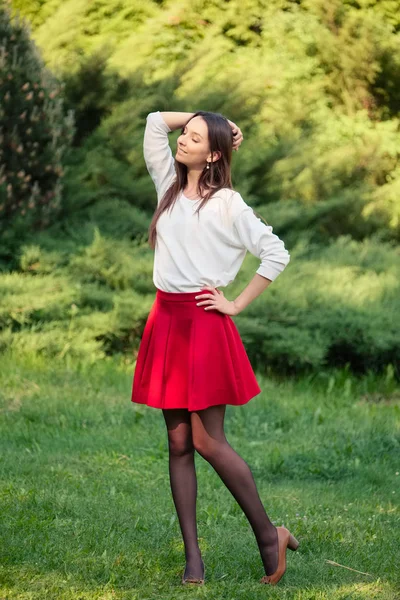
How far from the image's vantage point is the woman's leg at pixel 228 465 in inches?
116

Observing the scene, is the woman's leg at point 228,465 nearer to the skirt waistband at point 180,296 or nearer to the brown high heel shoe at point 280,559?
the brown high heel shoe at point 280,559

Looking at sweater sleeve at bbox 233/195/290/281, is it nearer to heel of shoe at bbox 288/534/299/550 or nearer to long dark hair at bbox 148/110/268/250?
long dark hair at bbox 148/110/268/250

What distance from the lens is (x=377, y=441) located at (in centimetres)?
532

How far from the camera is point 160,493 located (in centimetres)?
433

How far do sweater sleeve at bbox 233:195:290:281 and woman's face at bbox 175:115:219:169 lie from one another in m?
0.22

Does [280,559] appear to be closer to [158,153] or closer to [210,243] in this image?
[210,243]

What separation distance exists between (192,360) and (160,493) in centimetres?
159

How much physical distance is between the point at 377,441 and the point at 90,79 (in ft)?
17.7

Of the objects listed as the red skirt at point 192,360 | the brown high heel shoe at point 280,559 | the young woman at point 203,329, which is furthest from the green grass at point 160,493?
the red skirt at point 192,360

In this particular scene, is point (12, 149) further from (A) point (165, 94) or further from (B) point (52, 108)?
(A) point (165, 94)

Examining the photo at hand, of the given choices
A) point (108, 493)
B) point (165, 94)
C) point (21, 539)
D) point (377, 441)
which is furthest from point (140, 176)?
point (21, 539)

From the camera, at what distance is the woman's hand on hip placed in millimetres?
2934

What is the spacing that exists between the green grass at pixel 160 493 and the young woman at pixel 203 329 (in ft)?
0.95

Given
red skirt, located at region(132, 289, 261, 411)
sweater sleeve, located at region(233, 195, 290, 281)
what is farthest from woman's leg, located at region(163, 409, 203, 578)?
sweater sleeve, located at region(233, 195, 290, 281)
